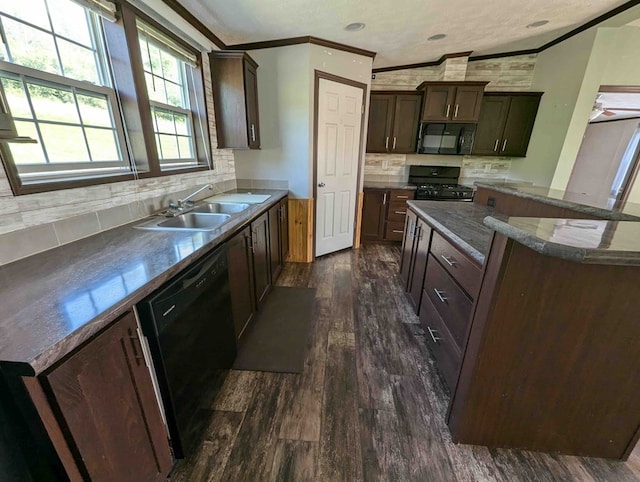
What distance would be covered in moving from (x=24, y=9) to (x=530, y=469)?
3.19m

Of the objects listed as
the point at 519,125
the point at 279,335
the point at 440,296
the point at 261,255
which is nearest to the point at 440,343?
the point at 440,296

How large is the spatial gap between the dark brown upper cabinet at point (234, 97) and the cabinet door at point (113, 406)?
2.29 m

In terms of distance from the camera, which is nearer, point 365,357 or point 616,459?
point 616,459

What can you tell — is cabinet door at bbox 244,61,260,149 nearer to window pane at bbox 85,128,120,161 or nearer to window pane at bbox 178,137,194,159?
window pane at bbox 178,137,194,159

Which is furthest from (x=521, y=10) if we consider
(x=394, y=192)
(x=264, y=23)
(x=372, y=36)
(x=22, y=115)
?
(x=22, y=115)

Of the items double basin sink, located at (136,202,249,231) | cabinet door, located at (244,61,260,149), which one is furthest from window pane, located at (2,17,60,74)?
cabinet door, located at (244,61,260,149)

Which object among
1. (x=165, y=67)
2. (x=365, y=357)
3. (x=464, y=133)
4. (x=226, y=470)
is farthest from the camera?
(x=464, y=133)

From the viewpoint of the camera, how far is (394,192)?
12.7 feet

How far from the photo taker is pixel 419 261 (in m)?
2.18

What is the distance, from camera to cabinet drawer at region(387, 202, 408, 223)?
3.92 m

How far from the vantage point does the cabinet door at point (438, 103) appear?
3613 millimetres

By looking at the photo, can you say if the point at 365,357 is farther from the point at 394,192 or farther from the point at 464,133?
the point at 464,133

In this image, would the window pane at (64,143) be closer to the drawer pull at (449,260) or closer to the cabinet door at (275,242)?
the cabinet door at (275,242)

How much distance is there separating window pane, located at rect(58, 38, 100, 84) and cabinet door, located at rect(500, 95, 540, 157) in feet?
15.6
